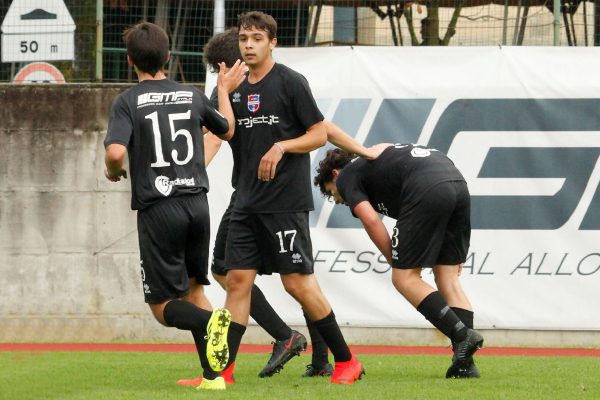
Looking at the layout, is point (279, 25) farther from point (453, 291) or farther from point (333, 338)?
point (333, 338)

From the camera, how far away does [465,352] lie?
6723mm

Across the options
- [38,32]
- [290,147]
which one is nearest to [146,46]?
[290,147]

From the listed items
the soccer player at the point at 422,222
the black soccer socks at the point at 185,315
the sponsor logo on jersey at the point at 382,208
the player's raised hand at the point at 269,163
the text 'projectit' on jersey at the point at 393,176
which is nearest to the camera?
the black soccer socks at the point at 185,315

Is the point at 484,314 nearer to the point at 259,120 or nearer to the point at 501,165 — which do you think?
the point at 501,165

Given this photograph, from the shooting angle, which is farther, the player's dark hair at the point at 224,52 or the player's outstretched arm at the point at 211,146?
the player's outstretched arm at the point at 211,146

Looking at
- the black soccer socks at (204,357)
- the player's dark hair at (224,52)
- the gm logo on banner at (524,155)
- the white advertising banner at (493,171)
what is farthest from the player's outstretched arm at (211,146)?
the gm logo on banner at (524,155)

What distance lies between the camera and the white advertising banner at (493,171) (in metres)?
9.85

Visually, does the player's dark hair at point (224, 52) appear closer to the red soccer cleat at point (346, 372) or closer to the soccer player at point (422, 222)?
the soccer player at point (422, 222)

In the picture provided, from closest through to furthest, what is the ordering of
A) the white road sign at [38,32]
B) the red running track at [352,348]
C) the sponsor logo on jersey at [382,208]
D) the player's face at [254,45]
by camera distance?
the player's face at [254,45] → the sponsor logo on jersey at [382,208] → the red running track at [352,348] → the white road sign at [38,32]

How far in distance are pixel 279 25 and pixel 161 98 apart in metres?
4.99

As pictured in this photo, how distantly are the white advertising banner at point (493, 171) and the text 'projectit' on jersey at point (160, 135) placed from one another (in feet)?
12.6

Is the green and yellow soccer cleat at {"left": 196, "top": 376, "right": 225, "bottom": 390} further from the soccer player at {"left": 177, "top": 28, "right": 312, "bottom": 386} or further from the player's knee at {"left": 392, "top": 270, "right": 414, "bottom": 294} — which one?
the player's knee at {"left": 392, "top": 270, "right": 414, "bottom": 294}

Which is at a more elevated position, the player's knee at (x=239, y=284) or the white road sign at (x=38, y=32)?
the white road sign at (x=38, y=32)

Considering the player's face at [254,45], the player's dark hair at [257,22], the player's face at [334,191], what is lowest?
the player's face at [334,191]
